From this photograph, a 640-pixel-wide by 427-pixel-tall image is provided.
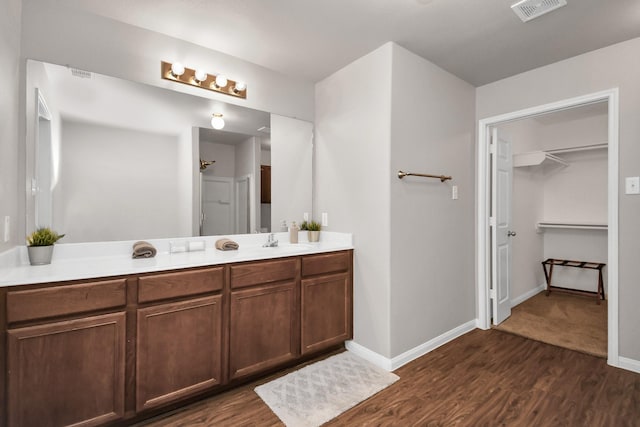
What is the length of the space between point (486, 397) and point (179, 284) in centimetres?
203

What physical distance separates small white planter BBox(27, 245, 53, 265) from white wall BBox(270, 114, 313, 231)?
1.53m

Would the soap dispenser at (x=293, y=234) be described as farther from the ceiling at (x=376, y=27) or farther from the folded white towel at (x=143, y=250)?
the ceiling at (x=376, y=27)

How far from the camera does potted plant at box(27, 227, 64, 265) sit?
168cm

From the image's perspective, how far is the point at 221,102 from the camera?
2.48 meters

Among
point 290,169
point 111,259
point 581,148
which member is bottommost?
point 111,259

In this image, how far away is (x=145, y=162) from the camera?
7.08 ft

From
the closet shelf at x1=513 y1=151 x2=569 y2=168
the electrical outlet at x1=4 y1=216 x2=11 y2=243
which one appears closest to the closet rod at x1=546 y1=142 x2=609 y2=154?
the closet shelf at x1=513 y1=151 x2=569 y2=168

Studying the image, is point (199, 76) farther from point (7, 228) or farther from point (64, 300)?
point (64, 300)

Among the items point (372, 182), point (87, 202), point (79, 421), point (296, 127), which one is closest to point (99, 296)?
point (79, 421)

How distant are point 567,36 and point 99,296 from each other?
3.41 metres

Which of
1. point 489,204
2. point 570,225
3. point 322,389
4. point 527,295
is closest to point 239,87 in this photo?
point 322,389

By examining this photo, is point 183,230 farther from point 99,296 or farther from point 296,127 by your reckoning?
point 296,127

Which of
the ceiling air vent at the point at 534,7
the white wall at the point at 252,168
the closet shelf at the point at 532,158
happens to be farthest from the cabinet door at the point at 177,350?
the closet shelf at the point at 532,158

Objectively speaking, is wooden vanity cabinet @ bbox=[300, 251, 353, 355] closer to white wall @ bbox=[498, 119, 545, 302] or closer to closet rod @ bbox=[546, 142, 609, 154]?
white wall @ bbox=[498, 119, 545, 302]
